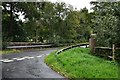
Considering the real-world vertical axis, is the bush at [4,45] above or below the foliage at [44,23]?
below

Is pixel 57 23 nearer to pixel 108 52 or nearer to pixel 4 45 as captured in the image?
pixel 4 45

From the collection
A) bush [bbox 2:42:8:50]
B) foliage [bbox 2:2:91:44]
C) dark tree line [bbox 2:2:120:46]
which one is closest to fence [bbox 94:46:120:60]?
dark tree line [bbox 2:2:120:46]

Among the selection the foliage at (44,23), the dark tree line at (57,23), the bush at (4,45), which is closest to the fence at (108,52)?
the dark tree line at (57,23)

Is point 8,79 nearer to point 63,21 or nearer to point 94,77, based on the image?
point 94,77

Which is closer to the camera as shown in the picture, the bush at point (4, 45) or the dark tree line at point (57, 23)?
the dark tree line at point (57, 23)

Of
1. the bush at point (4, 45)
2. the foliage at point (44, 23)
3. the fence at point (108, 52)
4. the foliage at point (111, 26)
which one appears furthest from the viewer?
the foliage at point (44, 23)

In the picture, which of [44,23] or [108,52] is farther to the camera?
[44,23]

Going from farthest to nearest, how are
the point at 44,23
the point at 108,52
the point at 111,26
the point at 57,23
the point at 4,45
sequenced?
1. the point at 57,23
2. the point at 44,23
3. the point at 4,45
4. the point at 108,52
5. the point at 111,26

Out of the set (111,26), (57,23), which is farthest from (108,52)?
(57,23)

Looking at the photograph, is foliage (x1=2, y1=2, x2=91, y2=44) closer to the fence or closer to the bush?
the bush

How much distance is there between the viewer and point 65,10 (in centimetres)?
5778

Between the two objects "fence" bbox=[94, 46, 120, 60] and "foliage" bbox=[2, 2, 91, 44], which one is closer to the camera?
"fence" bbox=[94, 46, 120, 60]

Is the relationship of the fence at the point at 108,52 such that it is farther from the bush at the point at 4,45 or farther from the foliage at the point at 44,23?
the foliage at the point at 44,23

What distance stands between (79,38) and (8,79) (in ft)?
186
